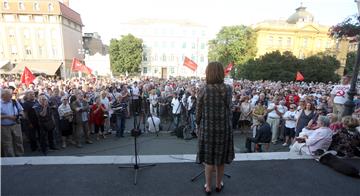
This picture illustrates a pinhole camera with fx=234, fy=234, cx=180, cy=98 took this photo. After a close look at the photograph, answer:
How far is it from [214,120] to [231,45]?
48.4m

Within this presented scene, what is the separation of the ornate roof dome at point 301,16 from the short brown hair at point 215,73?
6541cm

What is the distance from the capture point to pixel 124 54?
4769 cm

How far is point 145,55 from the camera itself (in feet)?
189

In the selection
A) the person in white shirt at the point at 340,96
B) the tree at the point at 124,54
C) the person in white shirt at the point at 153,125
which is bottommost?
the person in white shirt at the point at 153,125

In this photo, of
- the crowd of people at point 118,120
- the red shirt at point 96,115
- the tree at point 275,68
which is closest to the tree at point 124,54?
the tree at point 275,68

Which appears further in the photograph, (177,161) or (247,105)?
(247,105)

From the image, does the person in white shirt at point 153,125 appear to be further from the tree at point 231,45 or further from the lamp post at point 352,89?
the tree at point 231,45

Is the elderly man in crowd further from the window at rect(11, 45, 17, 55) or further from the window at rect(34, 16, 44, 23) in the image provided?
the window at rect(11, 45, 17, 55)

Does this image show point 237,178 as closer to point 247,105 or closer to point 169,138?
point 169,138

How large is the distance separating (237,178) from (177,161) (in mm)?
1152

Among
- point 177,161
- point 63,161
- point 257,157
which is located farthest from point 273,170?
point 63,161

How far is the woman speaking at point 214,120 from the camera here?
2.97 meters

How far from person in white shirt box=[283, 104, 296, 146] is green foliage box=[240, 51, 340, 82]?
21.3m

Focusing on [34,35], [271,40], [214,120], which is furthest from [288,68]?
[34,35]
